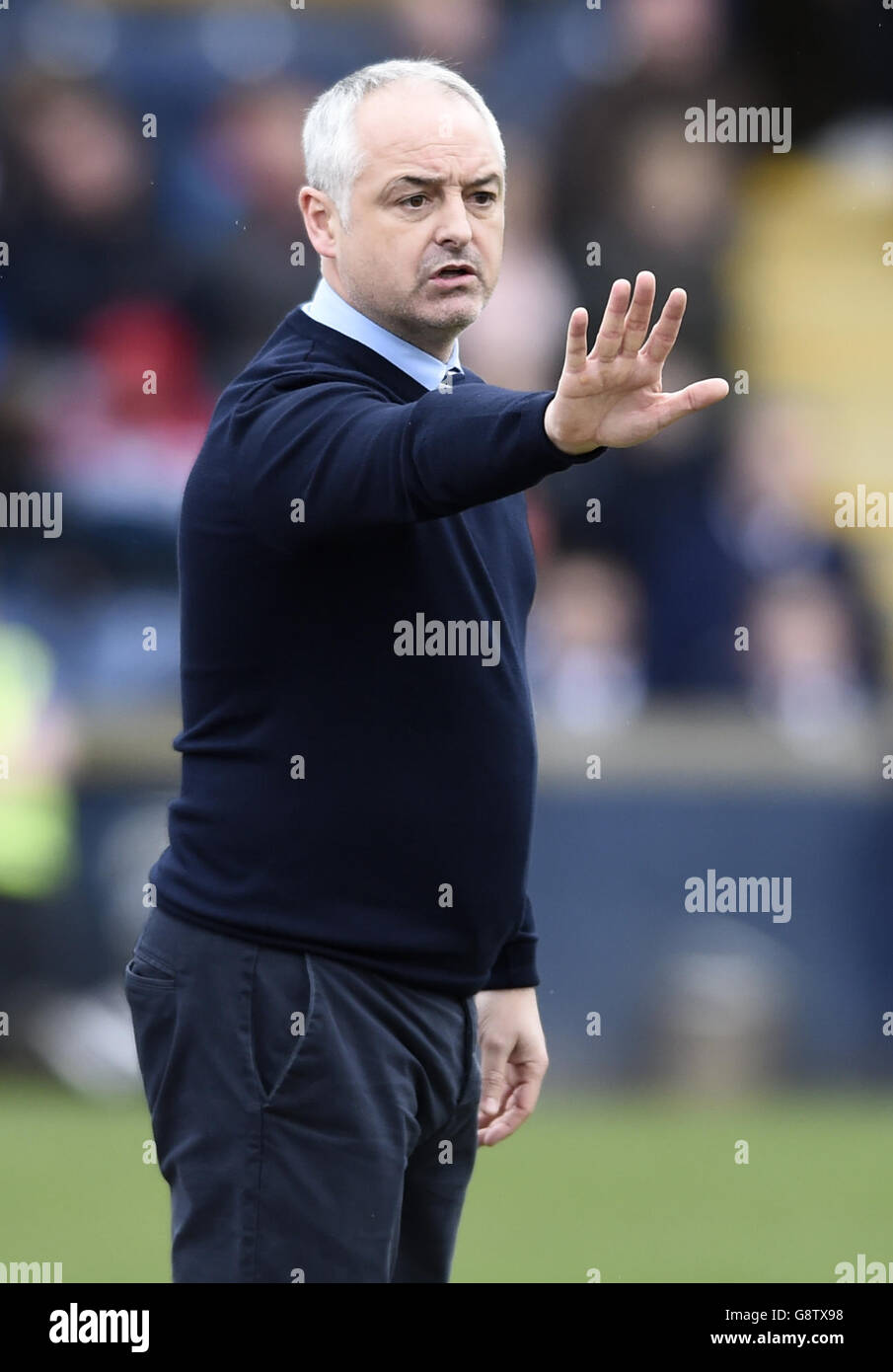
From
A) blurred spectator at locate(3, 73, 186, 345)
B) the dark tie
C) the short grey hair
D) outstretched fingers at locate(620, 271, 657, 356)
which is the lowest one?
outstretched fingers at locate(620, 271, 657, 356)

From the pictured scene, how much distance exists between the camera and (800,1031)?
538 centimetres

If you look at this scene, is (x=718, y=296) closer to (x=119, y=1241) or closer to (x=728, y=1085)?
(x=728, y=1085)

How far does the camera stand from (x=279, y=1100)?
88.2 inches

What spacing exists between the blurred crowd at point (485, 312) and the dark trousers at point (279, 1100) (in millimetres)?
3145

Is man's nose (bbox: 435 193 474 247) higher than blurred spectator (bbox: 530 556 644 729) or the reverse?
higher

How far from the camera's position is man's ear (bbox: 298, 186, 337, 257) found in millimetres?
2494

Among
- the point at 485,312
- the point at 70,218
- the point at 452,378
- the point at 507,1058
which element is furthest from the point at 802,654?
the point at 452,378

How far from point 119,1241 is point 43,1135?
820 millimetres

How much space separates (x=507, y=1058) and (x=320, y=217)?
1.09 metres

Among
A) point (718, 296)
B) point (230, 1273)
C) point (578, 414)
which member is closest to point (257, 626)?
point (578, 414)

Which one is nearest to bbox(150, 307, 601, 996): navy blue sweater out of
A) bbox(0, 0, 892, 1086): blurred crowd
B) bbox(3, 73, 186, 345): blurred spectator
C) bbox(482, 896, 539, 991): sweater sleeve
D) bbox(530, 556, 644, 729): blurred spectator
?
bbox(482, 896, 539, 991): sweater sleeve

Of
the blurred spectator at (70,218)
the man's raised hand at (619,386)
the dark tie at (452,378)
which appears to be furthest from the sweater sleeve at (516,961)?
the blurred spectator at (70,218)

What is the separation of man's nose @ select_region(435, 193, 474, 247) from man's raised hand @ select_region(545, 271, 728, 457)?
41 centimetres

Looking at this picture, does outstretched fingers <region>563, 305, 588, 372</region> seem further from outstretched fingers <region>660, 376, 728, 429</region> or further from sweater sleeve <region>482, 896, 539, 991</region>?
Answer: sweater sleeve <region>482, 896, 539, 991</region>
